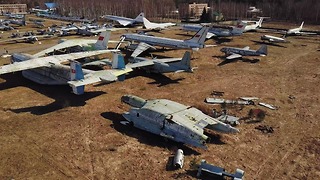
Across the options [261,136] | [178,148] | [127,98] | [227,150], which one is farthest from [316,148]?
[127,98]

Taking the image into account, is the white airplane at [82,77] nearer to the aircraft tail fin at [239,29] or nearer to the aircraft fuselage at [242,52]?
the aircraft fuselage at [242,52]

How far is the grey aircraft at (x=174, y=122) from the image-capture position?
22844 mm

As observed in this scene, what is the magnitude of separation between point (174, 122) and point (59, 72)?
19440 mm

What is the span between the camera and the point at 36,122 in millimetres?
27781

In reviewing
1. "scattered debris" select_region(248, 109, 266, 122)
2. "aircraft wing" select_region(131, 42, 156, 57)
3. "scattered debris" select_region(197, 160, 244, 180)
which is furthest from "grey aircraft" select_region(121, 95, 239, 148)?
"aircraft wing" select_region(131, 42, 156, 57)

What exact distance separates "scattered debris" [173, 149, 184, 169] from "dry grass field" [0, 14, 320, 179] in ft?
1.24

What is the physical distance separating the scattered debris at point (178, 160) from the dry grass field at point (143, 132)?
378 mm

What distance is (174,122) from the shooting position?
23.6 m

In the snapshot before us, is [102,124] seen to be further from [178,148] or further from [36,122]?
[178,148]

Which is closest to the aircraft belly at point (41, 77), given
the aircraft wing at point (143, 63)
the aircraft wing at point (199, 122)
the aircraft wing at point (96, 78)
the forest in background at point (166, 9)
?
the aircraft wing at point (96, 78)

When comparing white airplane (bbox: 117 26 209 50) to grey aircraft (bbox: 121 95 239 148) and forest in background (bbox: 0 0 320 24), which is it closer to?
grey aircraft (bbox: 121 95 239 148)

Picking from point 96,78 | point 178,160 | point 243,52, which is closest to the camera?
point 178,160

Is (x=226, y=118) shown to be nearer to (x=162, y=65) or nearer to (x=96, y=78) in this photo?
(x=96, y=78)

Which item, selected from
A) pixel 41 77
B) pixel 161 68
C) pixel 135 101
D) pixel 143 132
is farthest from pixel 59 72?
pixel 143 132
